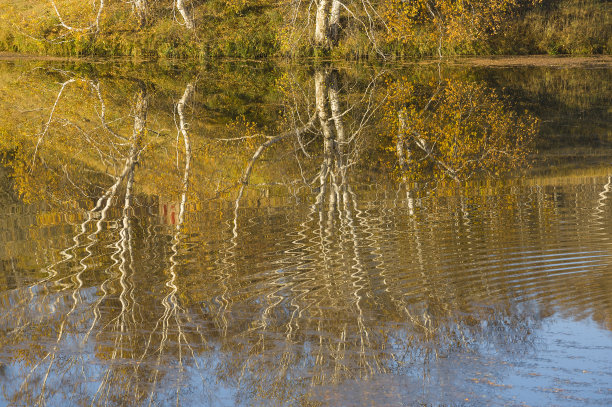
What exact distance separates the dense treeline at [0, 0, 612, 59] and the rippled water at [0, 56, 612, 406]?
1202cm

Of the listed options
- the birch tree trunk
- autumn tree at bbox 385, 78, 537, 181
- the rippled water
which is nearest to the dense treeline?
the birch tree trunk

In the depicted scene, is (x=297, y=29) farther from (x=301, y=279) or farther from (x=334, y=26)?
(x=301, y=279)

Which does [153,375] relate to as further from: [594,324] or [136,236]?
[136,236]

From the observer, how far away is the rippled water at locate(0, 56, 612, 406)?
4.96 meters

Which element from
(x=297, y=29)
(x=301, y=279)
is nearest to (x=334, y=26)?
(x=297, y=29)

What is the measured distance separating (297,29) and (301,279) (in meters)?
18.9

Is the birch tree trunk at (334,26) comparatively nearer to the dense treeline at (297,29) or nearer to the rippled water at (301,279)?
the dense treeline at (297,29)

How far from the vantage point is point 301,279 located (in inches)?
267

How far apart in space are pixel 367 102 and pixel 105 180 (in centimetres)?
748

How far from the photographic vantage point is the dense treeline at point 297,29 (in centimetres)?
2525

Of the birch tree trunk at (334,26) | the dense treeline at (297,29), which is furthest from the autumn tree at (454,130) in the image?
the birch tree trunk at (334,26)

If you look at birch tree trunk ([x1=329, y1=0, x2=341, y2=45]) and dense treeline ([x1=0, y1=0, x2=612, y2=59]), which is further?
dense treeline ([x1=0, y1=0, x2=612, y2=59])

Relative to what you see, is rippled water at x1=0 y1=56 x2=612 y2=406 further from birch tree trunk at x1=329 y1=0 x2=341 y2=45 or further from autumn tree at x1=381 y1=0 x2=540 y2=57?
birch tree trunk at x1=329 y1=0 x2=341 y2=45

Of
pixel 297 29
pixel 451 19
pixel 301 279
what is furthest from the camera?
pixel 297 29
